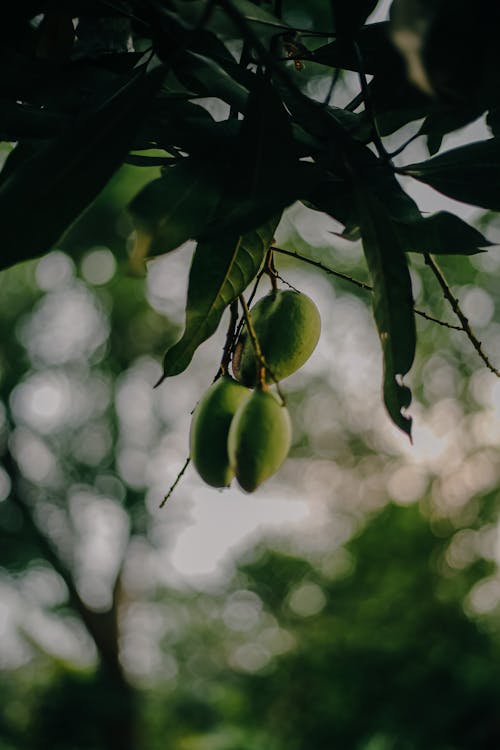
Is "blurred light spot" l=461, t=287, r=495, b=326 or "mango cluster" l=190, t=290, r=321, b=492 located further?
"blurred light spot" l=461, t=287, r=495, b=326

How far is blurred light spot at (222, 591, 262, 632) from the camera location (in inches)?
440

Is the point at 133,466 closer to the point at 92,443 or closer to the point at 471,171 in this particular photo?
the point at 92,443

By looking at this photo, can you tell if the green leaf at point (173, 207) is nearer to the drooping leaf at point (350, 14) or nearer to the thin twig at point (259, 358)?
the thin twig at point (259, 358)

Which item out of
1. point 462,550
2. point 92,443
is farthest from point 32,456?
point 462,550

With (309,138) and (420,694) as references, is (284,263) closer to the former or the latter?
(420,694)

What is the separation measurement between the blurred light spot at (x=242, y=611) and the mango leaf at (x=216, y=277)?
10836 millimetres

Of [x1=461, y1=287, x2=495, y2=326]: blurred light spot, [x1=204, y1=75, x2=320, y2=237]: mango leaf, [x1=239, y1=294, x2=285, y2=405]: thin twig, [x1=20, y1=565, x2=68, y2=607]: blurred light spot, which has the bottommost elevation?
[x1=20, y1=565, x2=68, y2=607]: blurred light spot

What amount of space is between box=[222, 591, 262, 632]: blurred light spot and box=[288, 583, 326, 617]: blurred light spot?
101 cm

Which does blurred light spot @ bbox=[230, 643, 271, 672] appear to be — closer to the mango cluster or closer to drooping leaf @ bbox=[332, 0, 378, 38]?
the mango cluster

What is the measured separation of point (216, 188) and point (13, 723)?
11.7 metres

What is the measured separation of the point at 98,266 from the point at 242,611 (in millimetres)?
6328

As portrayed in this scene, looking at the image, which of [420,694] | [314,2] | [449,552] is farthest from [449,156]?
[449,552]

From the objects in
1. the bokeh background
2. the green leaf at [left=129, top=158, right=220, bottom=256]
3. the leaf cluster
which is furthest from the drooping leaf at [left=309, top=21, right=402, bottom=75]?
the bokeh background

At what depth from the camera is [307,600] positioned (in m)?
9.83
